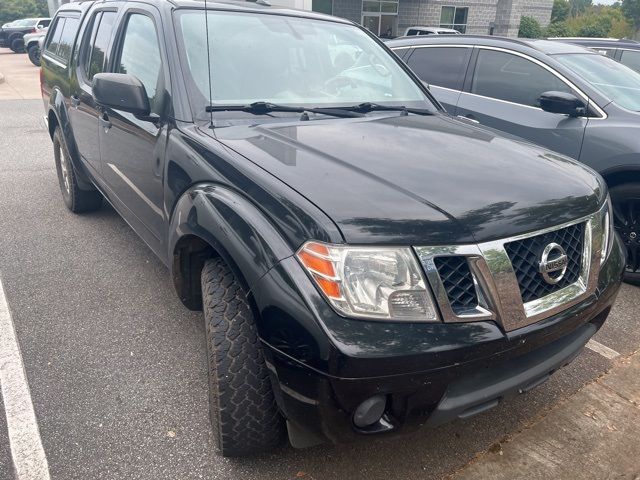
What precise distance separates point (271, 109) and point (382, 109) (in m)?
0.68

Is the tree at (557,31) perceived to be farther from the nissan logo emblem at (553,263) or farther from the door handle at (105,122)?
the nissan logo emblem at (553,263)

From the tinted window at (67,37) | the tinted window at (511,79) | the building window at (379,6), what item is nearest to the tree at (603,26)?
the building window at (379,6)

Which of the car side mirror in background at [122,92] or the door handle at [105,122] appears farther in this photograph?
the door handle at [105,122]

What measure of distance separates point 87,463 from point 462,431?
1626mm

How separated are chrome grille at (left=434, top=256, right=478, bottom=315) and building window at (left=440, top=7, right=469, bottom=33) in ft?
90.1

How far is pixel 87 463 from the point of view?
2.19 m

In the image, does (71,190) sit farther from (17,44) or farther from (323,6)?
(17,44)

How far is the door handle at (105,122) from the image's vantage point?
3.39 metres

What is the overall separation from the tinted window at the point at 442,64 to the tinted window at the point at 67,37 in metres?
3.17

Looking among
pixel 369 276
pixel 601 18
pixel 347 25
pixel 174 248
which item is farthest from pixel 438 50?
pixel 601 18

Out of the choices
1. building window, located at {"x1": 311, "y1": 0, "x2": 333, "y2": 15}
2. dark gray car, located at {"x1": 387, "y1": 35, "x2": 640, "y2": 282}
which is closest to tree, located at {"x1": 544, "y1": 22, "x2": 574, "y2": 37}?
building window, located at {"x1": 311, "y1": 0, "x2": 333, "y2": 15}

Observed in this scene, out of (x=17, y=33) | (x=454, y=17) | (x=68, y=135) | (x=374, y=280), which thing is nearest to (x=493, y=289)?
(x=374, y=280)

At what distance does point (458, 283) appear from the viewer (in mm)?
1769

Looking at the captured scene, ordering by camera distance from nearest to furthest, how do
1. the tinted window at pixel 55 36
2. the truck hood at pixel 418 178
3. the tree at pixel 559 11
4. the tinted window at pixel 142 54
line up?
the truck hood at pixel 418 178 < the tinted window at pixel 142 54 < the tinted window at pixel 55 36 < the tree at pixel 559 11
